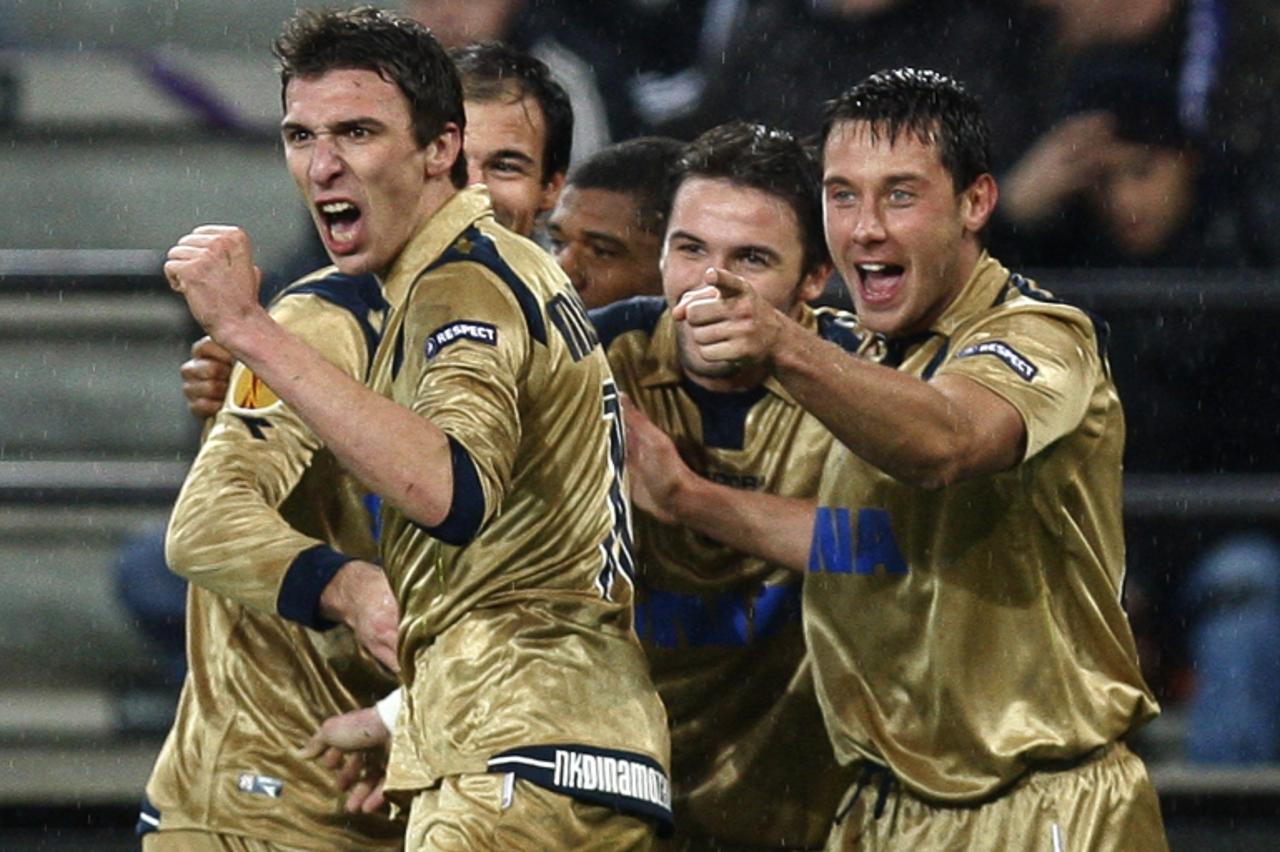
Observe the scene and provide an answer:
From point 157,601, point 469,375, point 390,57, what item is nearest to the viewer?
point 469,375

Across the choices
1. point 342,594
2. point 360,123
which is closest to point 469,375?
point 360,123

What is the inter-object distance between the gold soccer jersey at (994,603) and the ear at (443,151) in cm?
72

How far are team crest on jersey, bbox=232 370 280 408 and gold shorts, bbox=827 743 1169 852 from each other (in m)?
1.12

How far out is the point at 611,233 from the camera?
4.43 meters

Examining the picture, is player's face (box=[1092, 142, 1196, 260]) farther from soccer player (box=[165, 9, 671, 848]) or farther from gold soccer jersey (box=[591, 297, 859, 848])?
soccer player (box=[165, 9, 671, 848])

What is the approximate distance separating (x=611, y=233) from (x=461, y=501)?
1.71m

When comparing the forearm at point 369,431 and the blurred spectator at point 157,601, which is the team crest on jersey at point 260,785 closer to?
the forearm at point 369,431

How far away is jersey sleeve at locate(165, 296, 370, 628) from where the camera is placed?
3453mm

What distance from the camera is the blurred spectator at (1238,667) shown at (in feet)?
18.4

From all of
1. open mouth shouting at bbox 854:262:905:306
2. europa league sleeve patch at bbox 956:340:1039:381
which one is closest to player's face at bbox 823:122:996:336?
open mouth shouting at bbox 854:262:905:306

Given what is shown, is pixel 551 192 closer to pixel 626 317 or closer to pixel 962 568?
pixel 626 317

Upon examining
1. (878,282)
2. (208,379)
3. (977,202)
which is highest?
(977,202)

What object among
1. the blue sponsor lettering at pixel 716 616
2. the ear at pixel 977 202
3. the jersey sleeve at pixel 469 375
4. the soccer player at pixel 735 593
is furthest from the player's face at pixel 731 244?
the jersey sleeve at pixel 469 375

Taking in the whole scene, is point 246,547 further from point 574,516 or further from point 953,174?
point 953,174
